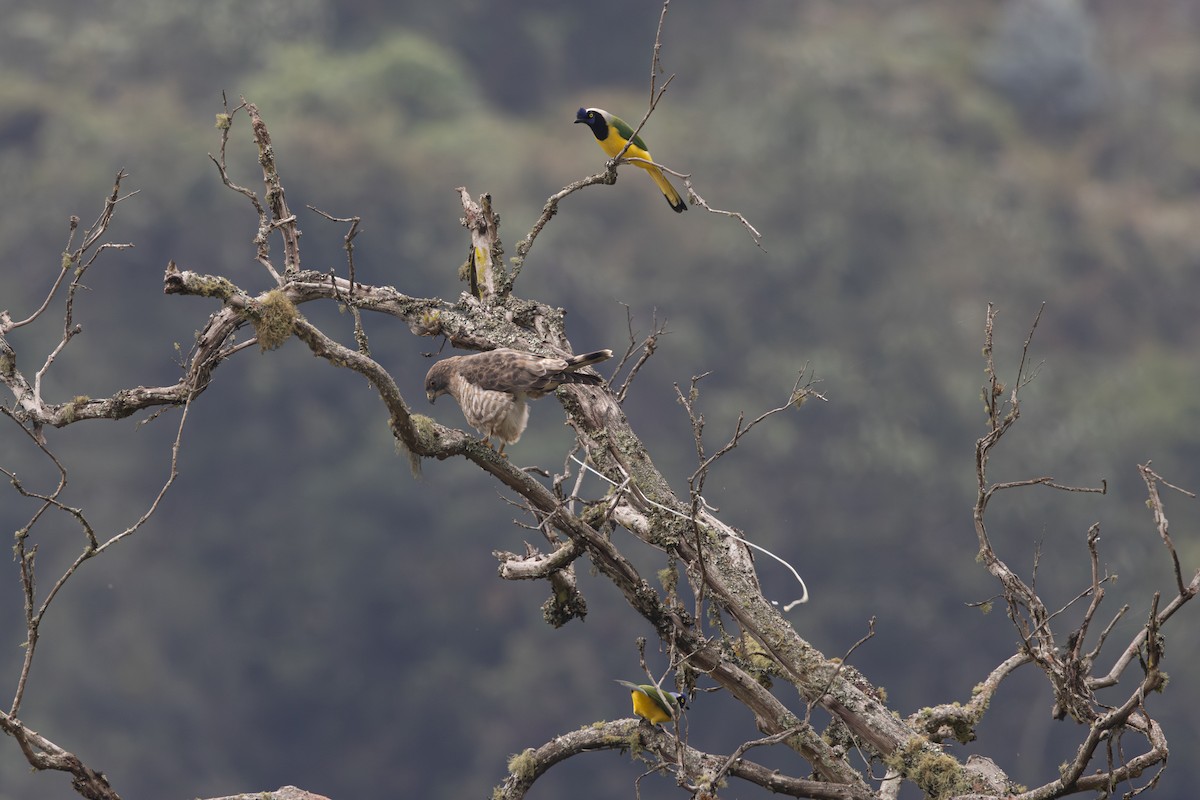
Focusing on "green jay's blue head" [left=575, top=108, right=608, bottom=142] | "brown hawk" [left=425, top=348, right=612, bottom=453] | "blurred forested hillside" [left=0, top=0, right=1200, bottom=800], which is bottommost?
"brown hawk" [left=425, top=348, right=612, bottom=453]

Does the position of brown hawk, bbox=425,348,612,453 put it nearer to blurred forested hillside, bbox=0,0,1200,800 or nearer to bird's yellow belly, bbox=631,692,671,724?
bird's yellow belly, bbox=631,692,671,724

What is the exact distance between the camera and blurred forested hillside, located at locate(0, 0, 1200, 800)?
37312 mm

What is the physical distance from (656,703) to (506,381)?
165 cm

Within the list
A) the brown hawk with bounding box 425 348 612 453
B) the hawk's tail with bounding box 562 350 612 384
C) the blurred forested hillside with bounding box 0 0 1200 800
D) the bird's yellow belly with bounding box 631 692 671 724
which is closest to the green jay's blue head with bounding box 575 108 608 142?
the brown hawk with bounding box 425 348 612 453

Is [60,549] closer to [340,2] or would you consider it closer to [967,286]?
[340,2]

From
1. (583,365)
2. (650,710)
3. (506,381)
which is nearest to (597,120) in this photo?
(506,381)

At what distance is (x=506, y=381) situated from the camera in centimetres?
711

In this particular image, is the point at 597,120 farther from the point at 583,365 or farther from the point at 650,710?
the point at 650,710

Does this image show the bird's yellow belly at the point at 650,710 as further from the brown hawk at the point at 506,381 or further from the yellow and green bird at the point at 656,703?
the brown hawk at the point at 506,381

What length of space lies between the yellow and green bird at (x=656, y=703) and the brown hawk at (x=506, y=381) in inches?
53.6

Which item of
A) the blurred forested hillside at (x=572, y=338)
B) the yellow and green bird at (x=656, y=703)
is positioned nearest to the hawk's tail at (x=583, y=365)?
the yellow and green bird at (x=656, y=703)

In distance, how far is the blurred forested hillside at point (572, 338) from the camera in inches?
1469

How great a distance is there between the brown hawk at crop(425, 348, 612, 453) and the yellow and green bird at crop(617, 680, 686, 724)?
136 cm

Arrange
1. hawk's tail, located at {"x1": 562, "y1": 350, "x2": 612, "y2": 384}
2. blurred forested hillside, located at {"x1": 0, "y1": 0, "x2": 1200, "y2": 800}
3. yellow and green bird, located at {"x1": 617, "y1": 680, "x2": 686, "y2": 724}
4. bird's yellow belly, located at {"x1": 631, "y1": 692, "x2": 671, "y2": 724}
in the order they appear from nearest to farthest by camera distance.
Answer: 1. yellow and green bird, located at {"x1": 617, "y1": 680, "x2": 686, "y2": 724}
2. bird's yellow belly, located at {"x1": 631, "y1": 692, "x2": 671, "y2": 724}
3. hawk's tail, located at {"x1": 562, "y1": 350, "x2": 612, "y2": 384}
4. blurred forested hillside, located at {"x1": 0, "y1": 0, "x2": 1200, "y2": 800}
